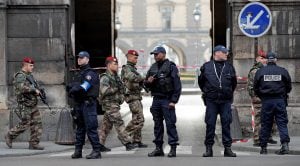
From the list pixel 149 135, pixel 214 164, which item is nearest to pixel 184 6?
pixel 149 135

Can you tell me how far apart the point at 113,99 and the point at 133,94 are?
0.61 metres

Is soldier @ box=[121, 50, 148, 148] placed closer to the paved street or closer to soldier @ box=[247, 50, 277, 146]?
the paved street

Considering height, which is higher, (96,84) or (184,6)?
(184,6)

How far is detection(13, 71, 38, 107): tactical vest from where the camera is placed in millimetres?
14859

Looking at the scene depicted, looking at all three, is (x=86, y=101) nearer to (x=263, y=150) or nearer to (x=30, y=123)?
(x=30, y=123)

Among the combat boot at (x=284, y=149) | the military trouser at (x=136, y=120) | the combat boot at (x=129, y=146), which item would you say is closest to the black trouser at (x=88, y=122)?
the combat boot at (x=129, y=146)

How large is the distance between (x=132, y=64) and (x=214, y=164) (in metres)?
3.95

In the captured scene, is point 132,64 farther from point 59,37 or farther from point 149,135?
point 149,135

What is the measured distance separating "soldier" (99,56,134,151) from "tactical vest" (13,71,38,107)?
130 centimetres

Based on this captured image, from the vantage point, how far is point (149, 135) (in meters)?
19.0

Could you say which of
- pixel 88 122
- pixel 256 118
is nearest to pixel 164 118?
pixel 88 122

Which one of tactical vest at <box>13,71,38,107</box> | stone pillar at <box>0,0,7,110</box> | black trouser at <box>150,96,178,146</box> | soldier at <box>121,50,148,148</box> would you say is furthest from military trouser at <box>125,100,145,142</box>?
stone pillar at <box>0,0,7,110</box>

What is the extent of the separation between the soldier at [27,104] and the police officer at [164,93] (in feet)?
8.79

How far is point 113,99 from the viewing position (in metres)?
14.9
